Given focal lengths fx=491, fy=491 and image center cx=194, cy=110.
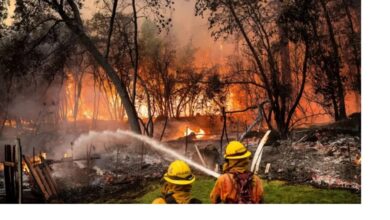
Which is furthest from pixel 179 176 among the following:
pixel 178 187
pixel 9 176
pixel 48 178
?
pixel 9 176

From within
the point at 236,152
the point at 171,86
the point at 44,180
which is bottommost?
the point at 44,180

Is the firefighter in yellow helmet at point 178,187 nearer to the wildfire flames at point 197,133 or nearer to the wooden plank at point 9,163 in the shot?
the wildfire flames at point 197,133

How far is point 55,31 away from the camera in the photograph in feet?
26.7

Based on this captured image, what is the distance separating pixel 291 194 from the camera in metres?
7.43

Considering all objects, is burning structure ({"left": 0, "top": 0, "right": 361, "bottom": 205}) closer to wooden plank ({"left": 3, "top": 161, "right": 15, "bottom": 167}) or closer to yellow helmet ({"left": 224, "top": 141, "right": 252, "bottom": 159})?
wooden plank ({"left": 3, "top": 161, "right": 15, "bottom": 167})

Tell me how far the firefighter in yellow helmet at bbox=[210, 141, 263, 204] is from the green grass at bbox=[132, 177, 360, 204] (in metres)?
1.44

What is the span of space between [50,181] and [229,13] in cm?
389

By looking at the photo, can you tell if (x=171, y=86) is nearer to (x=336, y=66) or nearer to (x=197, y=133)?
(x=197, y=133)

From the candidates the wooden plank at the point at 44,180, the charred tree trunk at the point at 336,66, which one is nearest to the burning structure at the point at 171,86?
the charred tree trunk at the point at 336,66

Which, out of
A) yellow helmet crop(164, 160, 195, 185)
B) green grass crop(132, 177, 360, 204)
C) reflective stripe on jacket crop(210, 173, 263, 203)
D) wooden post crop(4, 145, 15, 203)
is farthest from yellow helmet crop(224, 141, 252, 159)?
wooden post crop(4, 145, 15, 203)

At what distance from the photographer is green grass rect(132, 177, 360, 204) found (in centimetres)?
732

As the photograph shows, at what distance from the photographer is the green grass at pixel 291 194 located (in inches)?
288

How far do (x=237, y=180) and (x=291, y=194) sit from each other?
1995 millimetres

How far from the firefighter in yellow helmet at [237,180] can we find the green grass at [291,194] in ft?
4.72
